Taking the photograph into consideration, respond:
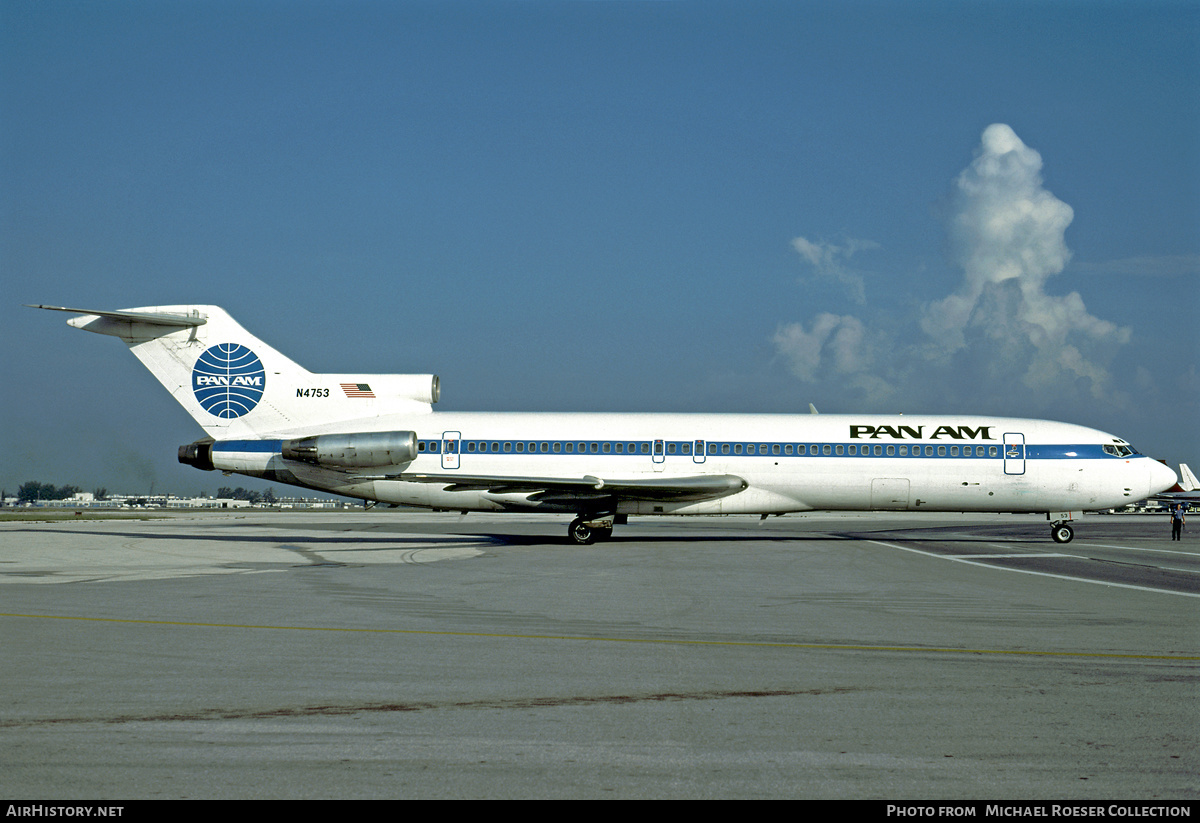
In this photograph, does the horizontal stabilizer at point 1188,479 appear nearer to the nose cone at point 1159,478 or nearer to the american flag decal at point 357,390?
the nose cone at point 1159,478

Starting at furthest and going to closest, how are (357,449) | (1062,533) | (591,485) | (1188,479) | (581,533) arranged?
(1188,479) < (1062,533) < (581,533) < (357,449) < (591,485)

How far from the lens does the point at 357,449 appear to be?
2541 centimetres

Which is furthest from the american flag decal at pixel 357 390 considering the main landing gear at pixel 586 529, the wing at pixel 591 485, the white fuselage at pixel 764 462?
the main landing gear at pixel 586 529

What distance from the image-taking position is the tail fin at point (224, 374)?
26875mm

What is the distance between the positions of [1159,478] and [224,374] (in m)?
27.4

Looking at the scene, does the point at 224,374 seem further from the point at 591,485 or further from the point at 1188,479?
the point at 1188,479

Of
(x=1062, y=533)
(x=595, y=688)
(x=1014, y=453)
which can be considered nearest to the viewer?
(x=595, y=688)

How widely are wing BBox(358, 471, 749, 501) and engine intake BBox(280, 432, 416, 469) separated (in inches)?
24.6

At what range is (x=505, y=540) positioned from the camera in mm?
27156

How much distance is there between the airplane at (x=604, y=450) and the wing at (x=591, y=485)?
133 millimetres

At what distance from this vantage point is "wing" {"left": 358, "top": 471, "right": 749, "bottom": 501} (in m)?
24.1

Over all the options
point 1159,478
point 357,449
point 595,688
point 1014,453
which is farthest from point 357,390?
point 1159,478

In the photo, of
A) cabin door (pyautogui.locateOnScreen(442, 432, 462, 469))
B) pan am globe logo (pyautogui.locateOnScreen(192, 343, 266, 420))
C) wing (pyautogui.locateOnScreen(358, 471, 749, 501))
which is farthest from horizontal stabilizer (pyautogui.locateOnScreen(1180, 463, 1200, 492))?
pan am globe logo (pyautogui.locateOnScreen(192, 343, 266, 420))

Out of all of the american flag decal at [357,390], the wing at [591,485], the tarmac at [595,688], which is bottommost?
the tarmac at [595,688]
